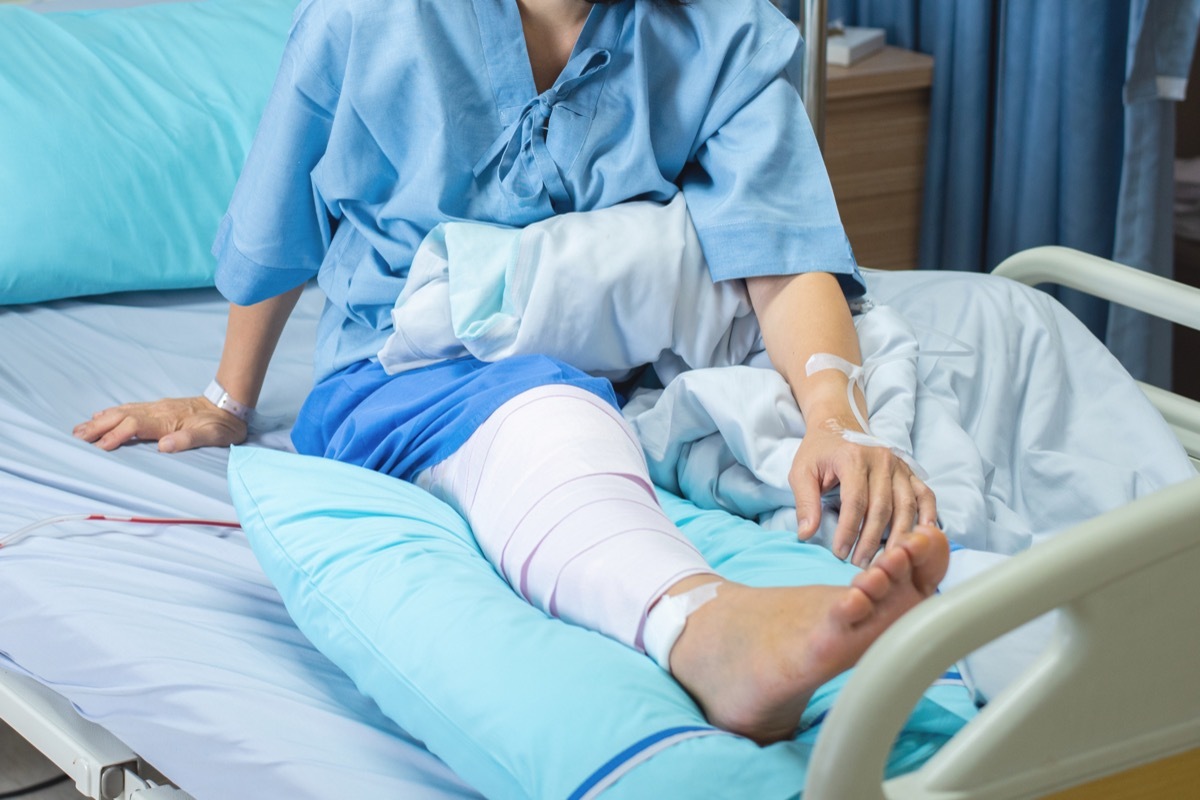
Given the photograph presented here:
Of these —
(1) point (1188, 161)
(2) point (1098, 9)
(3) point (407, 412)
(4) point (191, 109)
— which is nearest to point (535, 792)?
(3) point (407, 412)

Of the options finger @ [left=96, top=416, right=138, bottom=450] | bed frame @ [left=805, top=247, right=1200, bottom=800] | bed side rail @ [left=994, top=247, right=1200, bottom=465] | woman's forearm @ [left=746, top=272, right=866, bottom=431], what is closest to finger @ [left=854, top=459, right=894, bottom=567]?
woman's forearm @ [left=746, top=272, right=866, bottom=431]

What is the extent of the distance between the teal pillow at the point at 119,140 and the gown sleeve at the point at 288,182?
0.42 metres

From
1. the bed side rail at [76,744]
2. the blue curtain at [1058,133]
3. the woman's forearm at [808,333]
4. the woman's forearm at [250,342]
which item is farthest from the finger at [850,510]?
the blue curtain at [1058,133]

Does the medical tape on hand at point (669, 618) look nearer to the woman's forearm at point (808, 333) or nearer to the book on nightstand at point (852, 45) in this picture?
the woman's forearm at point (808, 333)

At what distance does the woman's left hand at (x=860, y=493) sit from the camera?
41.8 inches

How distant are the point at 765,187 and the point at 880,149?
4.19 ft

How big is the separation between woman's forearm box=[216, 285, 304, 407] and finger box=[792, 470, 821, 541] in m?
0.71

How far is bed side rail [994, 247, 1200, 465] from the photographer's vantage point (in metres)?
1.36

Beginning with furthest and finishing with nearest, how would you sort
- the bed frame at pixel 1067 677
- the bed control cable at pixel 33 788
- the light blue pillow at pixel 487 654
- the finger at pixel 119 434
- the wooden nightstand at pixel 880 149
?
the wooden nightstand at pixel 880 149
the bed control cable at pixel 33 788
the finger at pixel 119 434
the light blue pillow at pixel 487 654
the bed frame at pixel 1067 677

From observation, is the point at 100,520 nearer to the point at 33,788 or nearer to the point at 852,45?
the point at 33,788

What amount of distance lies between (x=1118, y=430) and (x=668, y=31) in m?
0.63

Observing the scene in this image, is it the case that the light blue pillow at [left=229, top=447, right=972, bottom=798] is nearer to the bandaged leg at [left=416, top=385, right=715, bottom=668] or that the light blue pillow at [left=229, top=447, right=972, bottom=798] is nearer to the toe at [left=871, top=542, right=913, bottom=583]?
the bandaged leg at [left=416, top=385, right=715, bottom=668]

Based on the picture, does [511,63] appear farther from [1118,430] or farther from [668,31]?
[1118,430]

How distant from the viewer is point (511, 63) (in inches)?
53.9
